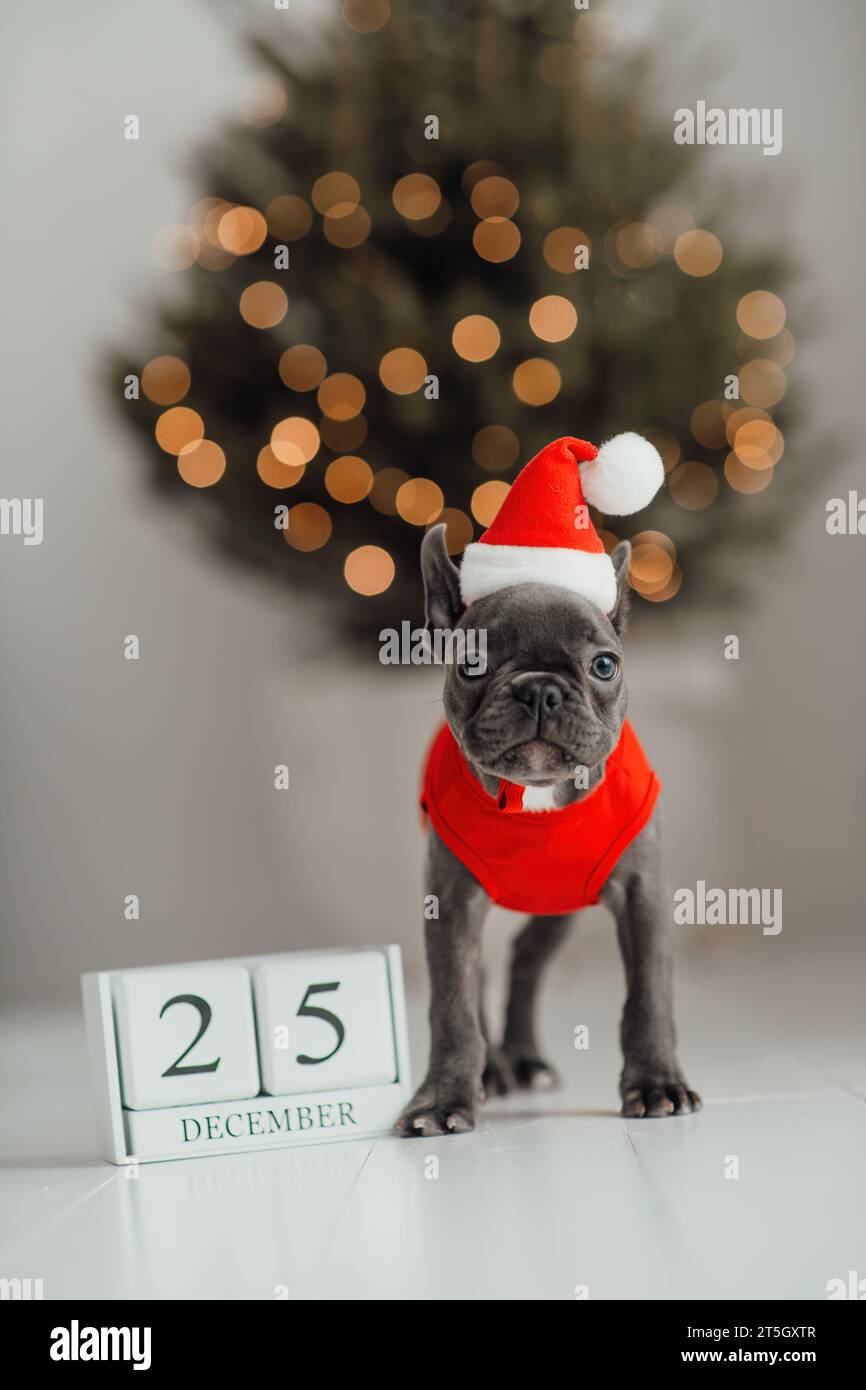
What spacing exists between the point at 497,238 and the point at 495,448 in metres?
0.36

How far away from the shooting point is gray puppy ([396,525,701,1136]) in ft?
4.68

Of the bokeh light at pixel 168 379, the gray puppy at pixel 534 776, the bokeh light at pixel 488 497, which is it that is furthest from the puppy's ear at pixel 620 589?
the bokeh light at pixel 168 379

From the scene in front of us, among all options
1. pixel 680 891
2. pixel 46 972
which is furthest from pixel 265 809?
pixel 680 891

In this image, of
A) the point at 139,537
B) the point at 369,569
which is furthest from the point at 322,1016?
the point at 139,537

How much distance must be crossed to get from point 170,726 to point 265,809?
286mm

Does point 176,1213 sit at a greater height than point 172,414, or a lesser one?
lesser

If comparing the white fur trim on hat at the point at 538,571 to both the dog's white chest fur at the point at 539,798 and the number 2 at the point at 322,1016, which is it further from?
the number 2 at the point at 322,1016

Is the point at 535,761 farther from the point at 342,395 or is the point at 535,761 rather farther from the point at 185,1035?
the point at 342,395

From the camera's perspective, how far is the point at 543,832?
60.1 inches

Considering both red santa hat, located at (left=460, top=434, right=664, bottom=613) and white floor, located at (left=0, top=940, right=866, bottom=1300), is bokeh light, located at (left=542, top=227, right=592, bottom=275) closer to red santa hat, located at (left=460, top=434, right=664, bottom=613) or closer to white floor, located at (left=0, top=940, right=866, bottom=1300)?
red santa hat, located at (left=460, top=434, right=664, bottom=613)

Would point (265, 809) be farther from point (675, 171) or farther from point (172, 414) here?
point (675, 171)

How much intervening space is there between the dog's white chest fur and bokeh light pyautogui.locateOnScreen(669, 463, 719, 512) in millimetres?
1375

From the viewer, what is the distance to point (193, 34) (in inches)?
134
